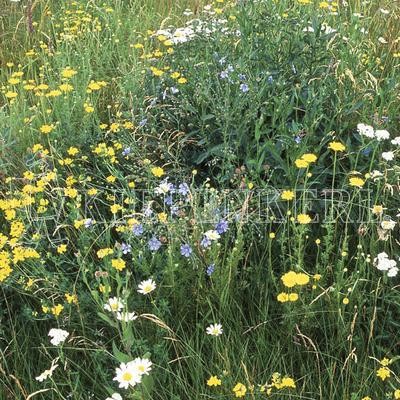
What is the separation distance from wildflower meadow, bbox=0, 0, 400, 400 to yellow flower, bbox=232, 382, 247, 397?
14 mm

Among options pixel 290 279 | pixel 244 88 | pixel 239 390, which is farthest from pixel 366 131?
pixel 239 390

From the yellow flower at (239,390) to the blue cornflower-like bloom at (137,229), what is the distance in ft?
2.09

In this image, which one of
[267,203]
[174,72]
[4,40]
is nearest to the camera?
[267,203]

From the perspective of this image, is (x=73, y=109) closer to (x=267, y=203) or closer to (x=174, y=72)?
(x=174, y=72)

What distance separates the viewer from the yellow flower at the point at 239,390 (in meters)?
1.68

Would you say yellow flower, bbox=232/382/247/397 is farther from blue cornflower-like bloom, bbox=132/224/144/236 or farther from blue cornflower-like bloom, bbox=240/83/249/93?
blue cornflower-like bloom, bbox=240/83/249/93

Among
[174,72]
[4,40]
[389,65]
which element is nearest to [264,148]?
[174,72]

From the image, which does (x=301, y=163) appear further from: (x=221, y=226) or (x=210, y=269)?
(x=210, y=269)

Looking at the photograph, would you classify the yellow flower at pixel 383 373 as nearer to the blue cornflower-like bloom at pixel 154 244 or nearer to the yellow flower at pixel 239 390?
the yellow flower at pixel 239 390

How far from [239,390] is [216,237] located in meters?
0.50

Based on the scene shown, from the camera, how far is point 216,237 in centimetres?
199

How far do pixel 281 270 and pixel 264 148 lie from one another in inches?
20.3

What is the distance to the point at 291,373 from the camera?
1.92m

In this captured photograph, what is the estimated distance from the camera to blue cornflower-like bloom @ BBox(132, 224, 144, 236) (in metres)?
2.09
